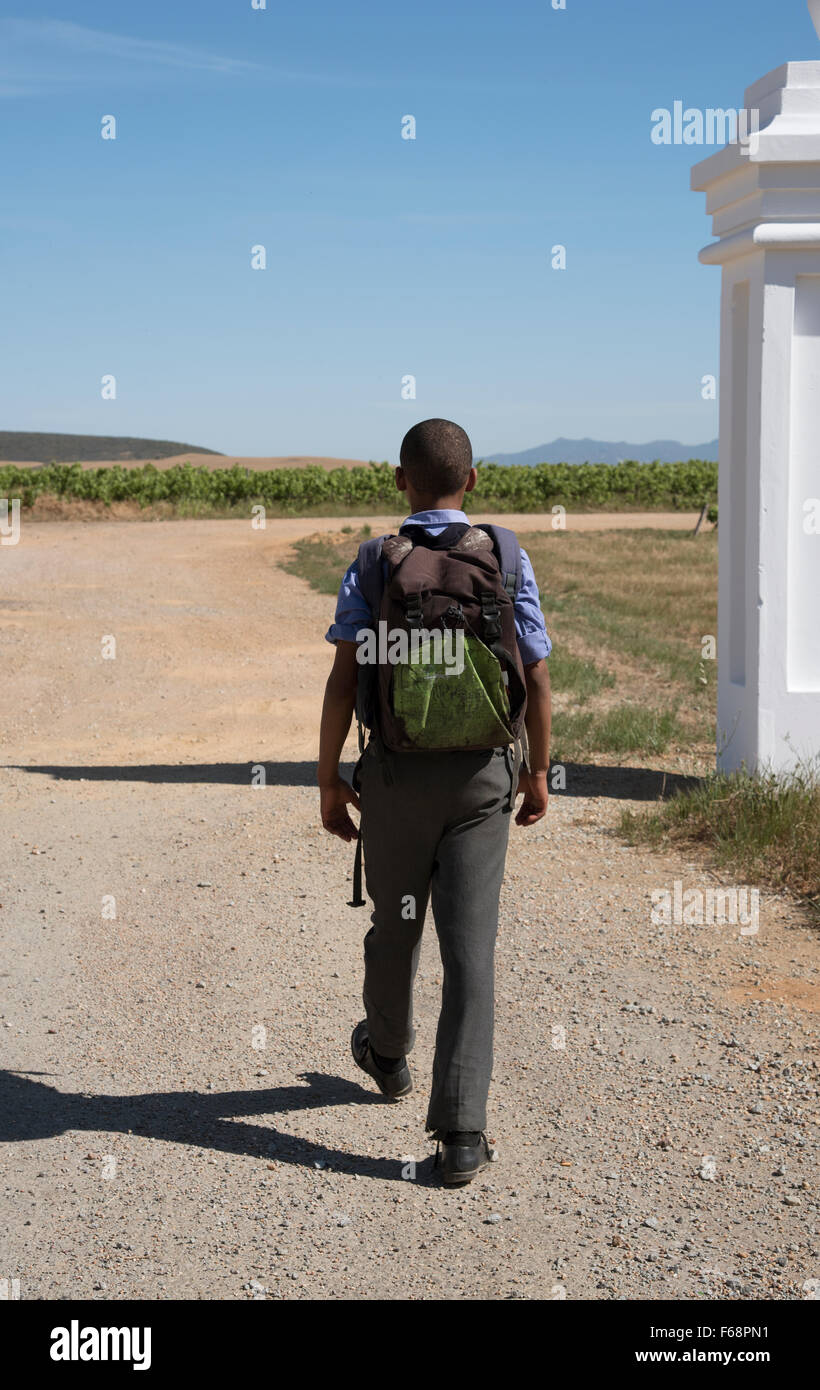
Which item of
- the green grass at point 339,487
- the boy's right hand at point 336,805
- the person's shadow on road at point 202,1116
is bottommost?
the person's shadow on road at point 202,1116

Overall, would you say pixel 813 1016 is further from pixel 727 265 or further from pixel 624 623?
pixel 624 623

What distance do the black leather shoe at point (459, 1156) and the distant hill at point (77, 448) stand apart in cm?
10187

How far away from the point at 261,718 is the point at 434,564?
7.41 meters

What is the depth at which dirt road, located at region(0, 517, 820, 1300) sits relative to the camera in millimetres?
3260

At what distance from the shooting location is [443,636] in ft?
10.8

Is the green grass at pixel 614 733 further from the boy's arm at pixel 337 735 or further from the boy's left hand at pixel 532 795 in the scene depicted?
the boy's arm at pixel 337 735

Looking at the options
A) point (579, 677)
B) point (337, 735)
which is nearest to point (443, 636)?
point (337, 735)

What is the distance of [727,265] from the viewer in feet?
25.1

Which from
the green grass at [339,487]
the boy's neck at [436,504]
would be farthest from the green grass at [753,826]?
the green grass at [339,487]

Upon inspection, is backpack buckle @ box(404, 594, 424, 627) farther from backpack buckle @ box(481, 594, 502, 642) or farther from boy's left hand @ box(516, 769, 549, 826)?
boy's left hand @ box(516, 769, 549, 826)

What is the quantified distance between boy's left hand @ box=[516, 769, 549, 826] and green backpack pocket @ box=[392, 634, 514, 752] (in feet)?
1.30

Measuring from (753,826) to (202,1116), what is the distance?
11.5 feet

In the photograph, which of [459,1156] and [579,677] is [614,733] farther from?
[459,1156]

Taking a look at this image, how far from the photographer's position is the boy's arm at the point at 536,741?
354 centimetres
